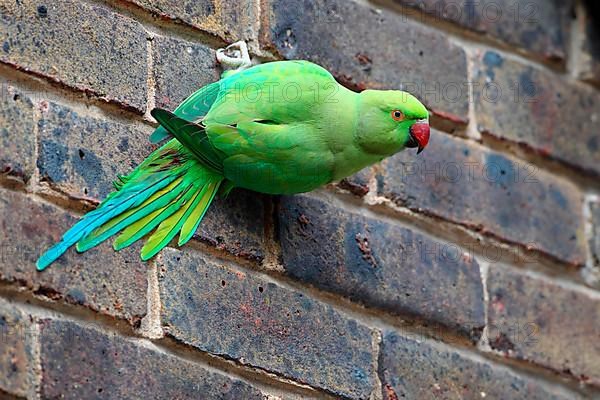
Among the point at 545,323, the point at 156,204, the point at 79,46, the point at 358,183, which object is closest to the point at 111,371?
the point at 156,204

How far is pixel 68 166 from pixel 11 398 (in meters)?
0.37

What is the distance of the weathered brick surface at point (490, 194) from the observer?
2238 mm

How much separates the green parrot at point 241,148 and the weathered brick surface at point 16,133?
12 cm

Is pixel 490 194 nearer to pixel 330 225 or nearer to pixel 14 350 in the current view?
pixel 330 225

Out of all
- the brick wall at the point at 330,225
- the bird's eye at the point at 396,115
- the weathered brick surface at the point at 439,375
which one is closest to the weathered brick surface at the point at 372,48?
the brick wall at the point at 330,225

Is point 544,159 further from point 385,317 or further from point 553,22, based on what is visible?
point 385,317

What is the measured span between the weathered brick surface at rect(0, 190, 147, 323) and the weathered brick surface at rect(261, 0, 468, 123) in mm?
528

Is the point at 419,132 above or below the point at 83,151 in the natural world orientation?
above

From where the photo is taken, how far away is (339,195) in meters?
2.12

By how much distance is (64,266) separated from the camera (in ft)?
5.73

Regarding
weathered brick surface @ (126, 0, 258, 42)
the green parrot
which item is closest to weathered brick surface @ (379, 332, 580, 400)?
the green parrot

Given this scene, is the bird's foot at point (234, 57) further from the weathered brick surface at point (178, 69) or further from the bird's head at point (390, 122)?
the bird's head at point (390, 122)

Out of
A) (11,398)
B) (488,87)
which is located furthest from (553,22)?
(11,398)

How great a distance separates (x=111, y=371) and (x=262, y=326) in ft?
0.97
